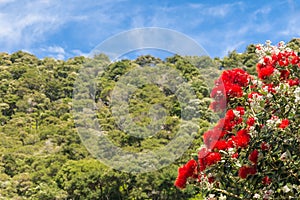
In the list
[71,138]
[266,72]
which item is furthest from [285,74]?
[71,138]

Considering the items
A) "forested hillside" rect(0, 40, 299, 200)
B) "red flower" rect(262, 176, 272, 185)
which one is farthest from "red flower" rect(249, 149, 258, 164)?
"forested hillside" rect(0, 40, 299, 200)

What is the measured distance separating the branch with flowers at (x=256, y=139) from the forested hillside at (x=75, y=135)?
2.08m

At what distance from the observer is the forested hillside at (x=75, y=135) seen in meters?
14.7

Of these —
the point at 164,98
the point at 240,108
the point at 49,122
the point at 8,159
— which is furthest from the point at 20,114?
the point at 240,108

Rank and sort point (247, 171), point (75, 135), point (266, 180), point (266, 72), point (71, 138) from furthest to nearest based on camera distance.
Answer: point (75, 135), point (71, 138), point (266, 72), point (266, 180), point (247, 171)

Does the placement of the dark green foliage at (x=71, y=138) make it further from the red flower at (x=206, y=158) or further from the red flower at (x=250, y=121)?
the red flower at (x=250, y=121)

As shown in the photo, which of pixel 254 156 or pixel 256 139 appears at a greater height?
pixel 256 139

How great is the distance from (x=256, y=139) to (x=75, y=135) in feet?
102

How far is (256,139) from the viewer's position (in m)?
3.10

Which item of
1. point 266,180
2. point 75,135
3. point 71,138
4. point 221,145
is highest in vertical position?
point 75,135

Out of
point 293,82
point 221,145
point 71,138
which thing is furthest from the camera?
point 71,138

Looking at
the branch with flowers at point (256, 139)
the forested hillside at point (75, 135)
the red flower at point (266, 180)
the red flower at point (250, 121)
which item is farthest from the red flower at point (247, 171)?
the forested hillside at point (75, 135)

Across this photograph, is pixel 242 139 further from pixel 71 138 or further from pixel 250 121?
pixel 71 138

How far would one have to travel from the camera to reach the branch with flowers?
9.89ft
